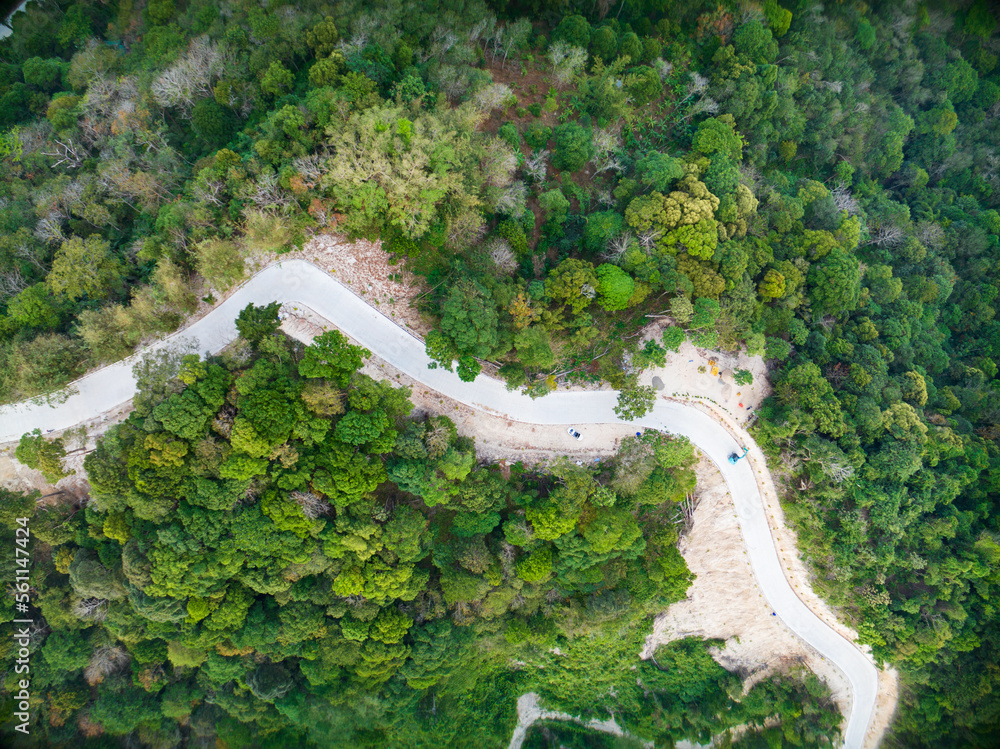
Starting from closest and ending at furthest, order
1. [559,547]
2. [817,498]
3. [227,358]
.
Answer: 1. [227,358]
2. [559,547]
3. [817,498]

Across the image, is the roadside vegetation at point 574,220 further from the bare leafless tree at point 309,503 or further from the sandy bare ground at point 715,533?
the bare leafless tree at point 309,503

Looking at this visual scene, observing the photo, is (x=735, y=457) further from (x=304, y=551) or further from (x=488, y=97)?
(x=488, y=97)

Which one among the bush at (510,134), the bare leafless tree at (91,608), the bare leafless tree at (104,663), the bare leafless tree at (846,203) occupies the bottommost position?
the bare leafless tree at (104,663)

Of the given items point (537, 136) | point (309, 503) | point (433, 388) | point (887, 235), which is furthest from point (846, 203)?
point (309, 503)

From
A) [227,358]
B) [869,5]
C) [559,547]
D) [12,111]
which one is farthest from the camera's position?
[869,5]

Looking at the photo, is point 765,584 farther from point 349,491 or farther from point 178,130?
point 178,130

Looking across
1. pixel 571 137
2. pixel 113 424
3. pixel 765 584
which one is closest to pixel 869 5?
pixel 571 137

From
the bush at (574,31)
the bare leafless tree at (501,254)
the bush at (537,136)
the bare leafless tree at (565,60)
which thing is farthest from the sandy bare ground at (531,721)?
the bush at (574,31)

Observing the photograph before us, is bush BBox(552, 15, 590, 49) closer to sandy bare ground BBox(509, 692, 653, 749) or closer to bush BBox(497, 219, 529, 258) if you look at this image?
bush BBox(497, 219, 529, 258)

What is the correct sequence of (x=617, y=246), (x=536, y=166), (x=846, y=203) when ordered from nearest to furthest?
(x=617, y=246) < (x=536, y=166) < (x=846, y=203)
